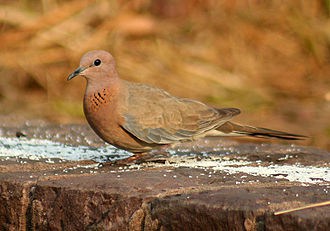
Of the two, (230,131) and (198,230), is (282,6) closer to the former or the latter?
(230,131)

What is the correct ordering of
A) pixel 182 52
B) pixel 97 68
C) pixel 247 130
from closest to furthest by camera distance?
pixel 97 68
pixel 247 130
pixel 182 52

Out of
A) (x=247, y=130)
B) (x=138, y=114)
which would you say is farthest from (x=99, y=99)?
(x=247, y=130)

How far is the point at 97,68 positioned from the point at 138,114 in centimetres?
34

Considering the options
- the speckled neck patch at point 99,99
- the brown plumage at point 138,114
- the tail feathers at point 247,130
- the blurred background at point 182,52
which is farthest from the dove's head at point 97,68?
the blurred background at point 182,52

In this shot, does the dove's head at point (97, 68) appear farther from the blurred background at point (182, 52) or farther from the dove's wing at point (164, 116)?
the blurred background at point (182, 52)

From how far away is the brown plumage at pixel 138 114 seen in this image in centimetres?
444

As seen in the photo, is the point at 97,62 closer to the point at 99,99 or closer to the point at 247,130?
the point at 99,99

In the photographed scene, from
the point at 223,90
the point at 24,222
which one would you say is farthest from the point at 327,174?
the point at 223,90

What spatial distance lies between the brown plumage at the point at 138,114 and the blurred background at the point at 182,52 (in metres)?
2.68

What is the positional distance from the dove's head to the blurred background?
2768mm

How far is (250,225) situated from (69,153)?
6.06 ft

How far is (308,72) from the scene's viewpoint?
8.34m

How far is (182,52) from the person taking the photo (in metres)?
8.66

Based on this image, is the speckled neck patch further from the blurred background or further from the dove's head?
the blurred background
